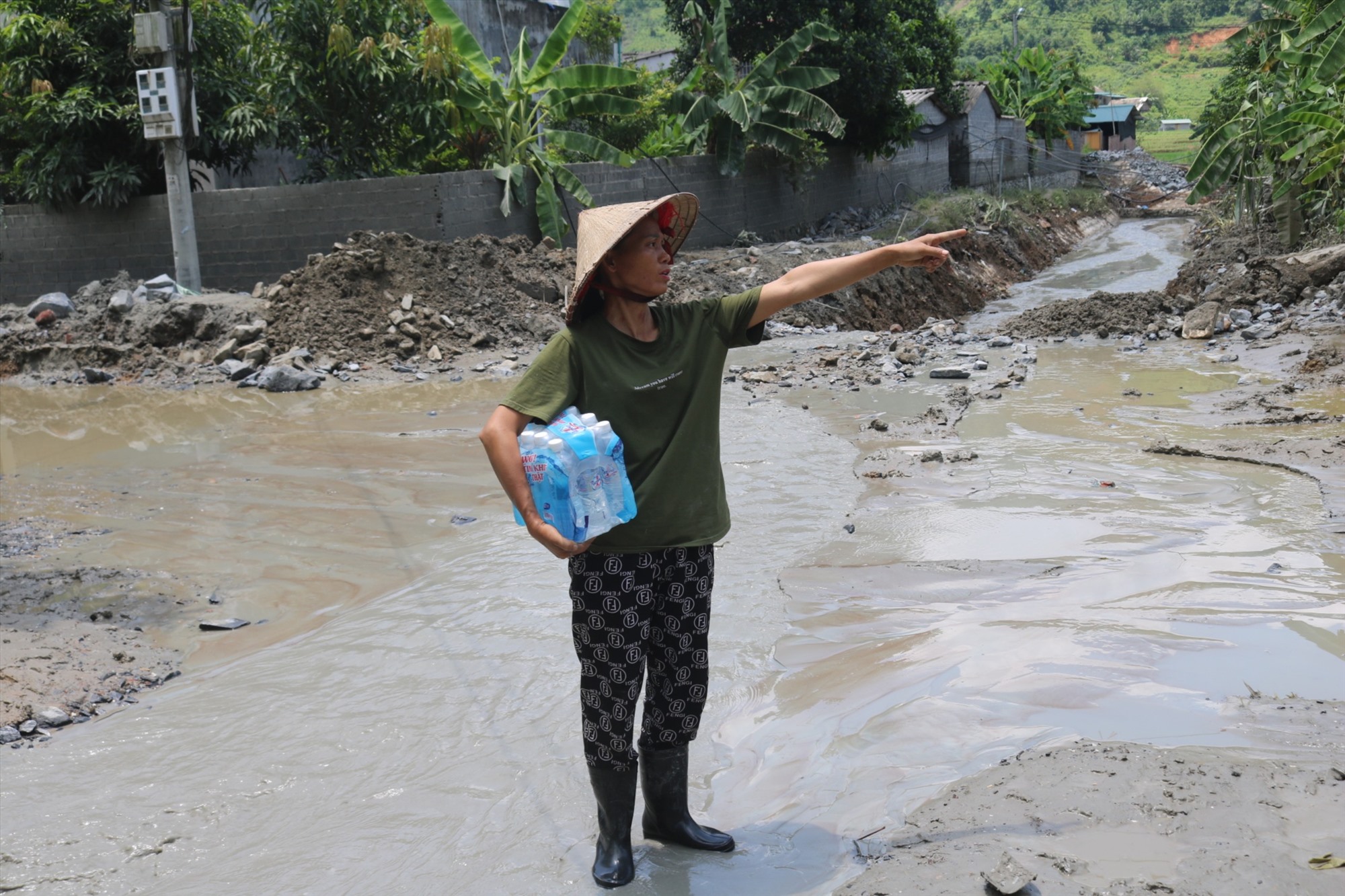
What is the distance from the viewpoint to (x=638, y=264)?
2717 mm

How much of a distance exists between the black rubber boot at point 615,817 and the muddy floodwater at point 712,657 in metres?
0.07

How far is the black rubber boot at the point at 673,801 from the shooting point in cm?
285

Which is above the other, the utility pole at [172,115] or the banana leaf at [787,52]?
the banana leaf at [787,52]

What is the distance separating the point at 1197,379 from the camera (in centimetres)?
1042

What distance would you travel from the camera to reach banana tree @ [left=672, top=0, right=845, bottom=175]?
19984 mm

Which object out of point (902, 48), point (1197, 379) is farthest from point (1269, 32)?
point (1197, 379)

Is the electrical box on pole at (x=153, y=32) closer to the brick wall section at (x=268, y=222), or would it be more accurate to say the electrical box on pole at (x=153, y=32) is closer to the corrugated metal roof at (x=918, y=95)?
the brick wall section at (x=268, y=222)

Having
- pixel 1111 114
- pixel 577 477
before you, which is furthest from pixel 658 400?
pixel 1111 114

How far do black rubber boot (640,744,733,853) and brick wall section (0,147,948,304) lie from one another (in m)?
14.1

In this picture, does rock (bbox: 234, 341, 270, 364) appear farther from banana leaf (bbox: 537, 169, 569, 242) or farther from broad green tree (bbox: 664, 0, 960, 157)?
broad green tree (bbox: 664, 0, 960, 157)

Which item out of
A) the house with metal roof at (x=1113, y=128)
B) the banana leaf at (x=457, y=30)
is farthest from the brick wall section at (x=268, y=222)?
the house with metal roof at (x=1113, y=128)

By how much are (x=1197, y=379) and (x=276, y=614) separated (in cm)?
867

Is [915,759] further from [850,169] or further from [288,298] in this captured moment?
[850,169]

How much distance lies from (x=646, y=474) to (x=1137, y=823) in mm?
1410
